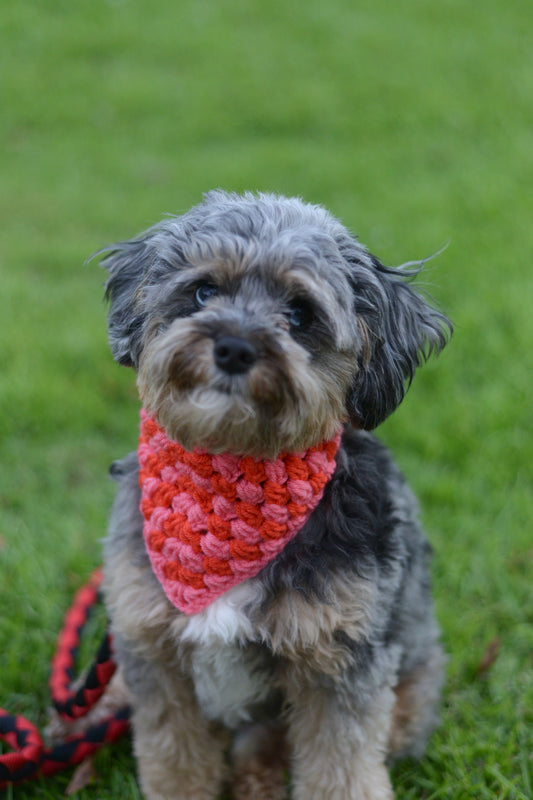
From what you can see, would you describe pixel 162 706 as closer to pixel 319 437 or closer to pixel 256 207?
pixel 319 437

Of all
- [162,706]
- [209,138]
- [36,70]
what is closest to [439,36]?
[209,138]

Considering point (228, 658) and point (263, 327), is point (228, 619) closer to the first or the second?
point (228, 658)

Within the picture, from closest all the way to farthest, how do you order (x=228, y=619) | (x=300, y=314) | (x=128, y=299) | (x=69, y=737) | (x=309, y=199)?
(x=300, y=314) < (x=228, y=619) < (x=128, y=299) < (x=69, y=737) < (x=309, y=199)

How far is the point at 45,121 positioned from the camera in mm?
8938

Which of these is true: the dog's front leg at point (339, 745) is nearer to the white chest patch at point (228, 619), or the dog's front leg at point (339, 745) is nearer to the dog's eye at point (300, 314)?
the white chest patch at point (228, 619)

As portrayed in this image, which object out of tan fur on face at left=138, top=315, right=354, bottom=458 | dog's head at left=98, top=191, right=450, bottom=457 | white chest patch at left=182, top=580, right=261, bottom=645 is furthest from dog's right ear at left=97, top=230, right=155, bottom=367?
white chest patch at left=182, top=580, right=261, bottom=645

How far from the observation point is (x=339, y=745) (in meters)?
2.87

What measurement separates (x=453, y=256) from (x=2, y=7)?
25.0 feet

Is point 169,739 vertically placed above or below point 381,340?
below

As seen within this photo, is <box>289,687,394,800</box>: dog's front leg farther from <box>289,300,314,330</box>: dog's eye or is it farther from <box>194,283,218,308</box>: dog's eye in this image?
<box>194,283,218,308</box>: dog's eye

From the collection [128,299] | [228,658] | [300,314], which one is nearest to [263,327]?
[300,314]

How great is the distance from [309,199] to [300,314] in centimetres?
514

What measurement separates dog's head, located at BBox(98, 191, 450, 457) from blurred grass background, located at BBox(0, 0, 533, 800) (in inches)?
20.3

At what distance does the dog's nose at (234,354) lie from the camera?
7.47 ft
